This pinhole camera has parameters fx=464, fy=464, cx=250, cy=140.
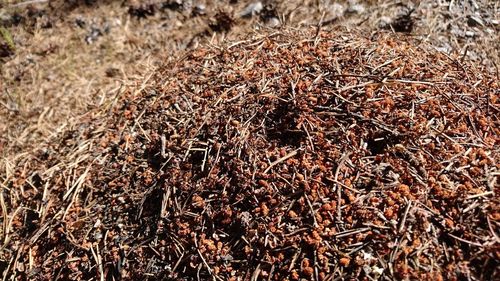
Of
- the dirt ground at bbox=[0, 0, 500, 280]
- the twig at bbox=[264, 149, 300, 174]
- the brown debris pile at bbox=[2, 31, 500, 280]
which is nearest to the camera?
the brown debris pile at bbox=[2, 31, 500, 280]

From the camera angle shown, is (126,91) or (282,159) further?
(126,91)

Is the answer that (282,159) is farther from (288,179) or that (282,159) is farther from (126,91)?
(126,91)

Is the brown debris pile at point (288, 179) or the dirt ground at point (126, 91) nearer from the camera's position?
the brown debris pile at point (288, 179)

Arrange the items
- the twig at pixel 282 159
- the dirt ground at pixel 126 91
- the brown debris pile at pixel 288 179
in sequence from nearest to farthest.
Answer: the brown debris pile at pixel 288 179 < the dirt ground at pixel 126 91 < the twig at pixel 282 159

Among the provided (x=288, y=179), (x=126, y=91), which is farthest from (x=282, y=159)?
(x=126, y=91)

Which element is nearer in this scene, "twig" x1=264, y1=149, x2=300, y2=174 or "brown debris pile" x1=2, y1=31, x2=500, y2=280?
"brown debris pile" x1=2, y1=31, x2=500, y2=280

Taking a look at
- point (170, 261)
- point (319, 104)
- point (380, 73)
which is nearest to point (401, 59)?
point (380, 73)
